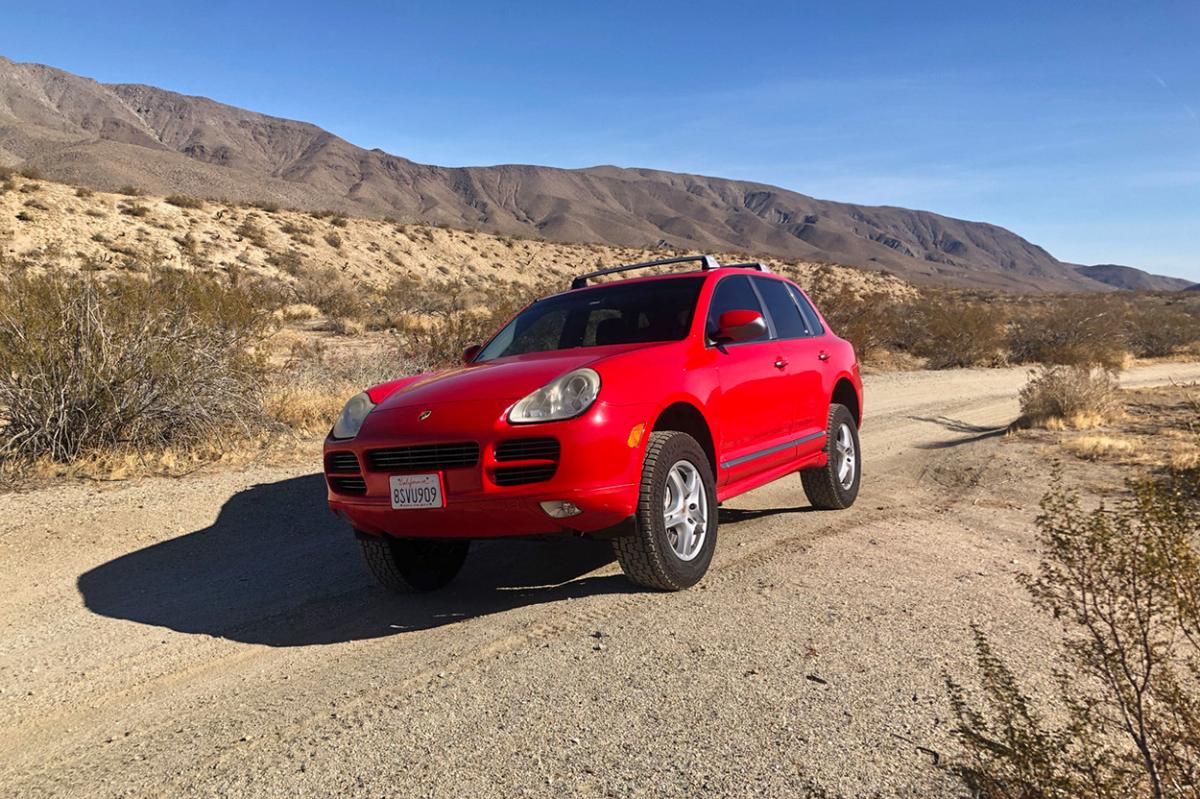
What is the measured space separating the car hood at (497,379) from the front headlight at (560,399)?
5 cm

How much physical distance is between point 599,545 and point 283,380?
693 cm

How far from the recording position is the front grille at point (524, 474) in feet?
12.6

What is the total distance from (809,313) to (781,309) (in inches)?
23.3

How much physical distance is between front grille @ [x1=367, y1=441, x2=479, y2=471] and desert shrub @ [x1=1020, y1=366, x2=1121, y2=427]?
9157 mm

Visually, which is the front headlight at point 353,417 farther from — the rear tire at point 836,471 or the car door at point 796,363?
the rear tire at point 836,471

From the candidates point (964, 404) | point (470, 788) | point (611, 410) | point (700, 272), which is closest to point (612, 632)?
point (611, 410)

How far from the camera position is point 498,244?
48.1m

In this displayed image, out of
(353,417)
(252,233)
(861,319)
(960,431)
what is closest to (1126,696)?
(353,417)

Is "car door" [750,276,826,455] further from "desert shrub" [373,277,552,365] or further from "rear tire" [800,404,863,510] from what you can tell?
"desert shrub" [373,277,552,365]

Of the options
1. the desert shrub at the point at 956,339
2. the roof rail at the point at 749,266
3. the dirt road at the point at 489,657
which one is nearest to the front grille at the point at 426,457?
A: the dirt road at the point at 489,657

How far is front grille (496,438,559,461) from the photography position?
3.84 meters

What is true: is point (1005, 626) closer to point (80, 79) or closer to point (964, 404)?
point (964, 404)

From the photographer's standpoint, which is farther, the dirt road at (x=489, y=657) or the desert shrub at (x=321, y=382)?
the desert shrub at (x=321, y=382)

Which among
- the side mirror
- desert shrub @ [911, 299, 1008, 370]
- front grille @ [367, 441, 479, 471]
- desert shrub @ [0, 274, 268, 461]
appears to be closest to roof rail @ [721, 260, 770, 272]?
the side mirror
